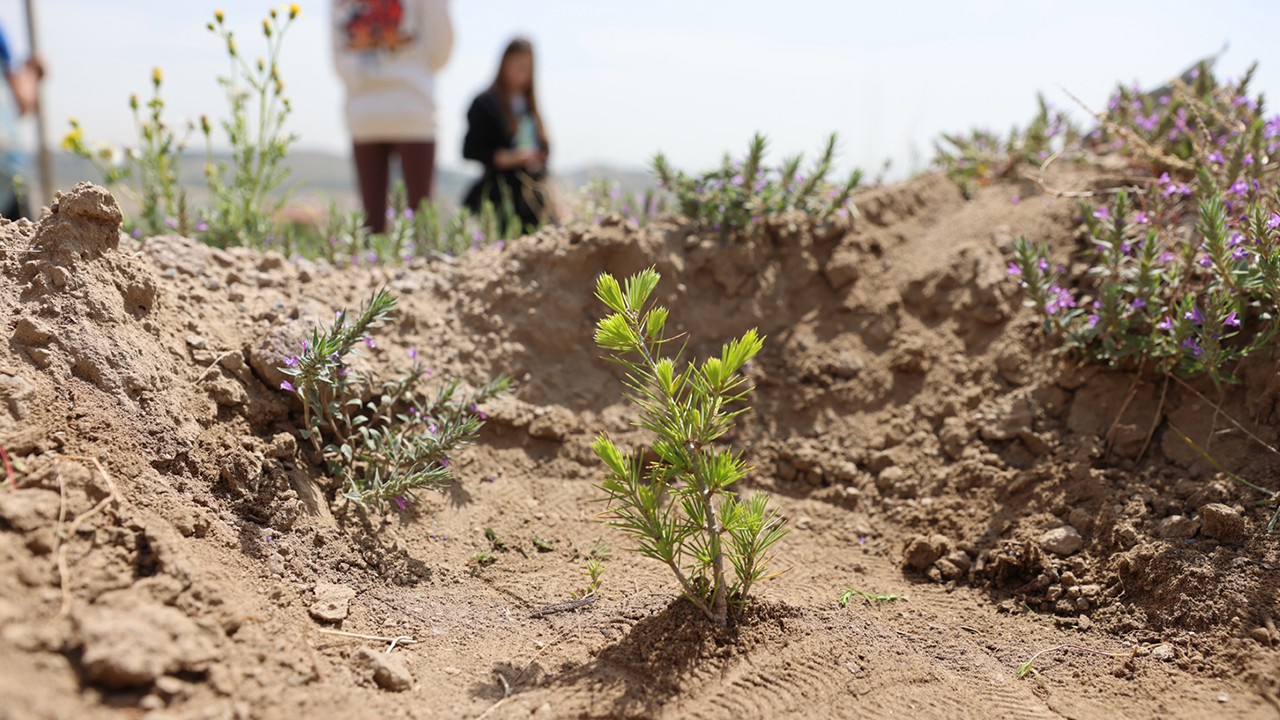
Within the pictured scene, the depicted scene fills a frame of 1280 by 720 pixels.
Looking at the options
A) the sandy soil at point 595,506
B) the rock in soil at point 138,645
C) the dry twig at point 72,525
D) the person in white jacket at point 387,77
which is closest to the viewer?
the rock in soil at point 138,645

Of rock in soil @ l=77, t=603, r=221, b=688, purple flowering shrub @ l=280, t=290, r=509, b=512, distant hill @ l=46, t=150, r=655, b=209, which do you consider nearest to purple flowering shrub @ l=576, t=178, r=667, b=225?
distant hill @ l=46, t=150, r=655, b=209

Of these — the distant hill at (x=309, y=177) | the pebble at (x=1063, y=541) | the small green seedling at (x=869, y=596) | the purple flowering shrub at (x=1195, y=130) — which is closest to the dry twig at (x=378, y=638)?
the small green seedling at (x=869, y=596)

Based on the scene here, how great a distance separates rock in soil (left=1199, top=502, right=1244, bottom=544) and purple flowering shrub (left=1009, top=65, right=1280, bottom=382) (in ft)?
1.58

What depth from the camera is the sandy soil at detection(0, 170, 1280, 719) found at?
2.04m

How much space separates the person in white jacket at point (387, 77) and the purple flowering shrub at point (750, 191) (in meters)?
→ 2.83

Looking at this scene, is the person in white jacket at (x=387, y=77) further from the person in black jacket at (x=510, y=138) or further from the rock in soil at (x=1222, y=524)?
the rock in soil at (x=1222, y=524)

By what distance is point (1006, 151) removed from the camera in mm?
4789

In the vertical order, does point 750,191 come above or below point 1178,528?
above

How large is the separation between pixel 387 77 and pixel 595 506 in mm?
4191

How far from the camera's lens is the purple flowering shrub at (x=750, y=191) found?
4031mm

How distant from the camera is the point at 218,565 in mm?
2250

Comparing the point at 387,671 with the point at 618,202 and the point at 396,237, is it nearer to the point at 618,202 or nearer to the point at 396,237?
the point at 396,237

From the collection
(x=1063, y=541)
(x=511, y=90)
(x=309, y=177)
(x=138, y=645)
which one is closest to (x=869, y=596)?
(x=1063, y=541)

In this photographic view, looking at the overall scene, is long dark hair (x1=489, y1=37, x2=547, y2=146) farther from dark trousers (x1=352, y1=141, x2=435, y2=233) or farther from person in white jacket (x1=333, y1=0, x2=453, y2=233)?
dark trousers (x1=352, y1=141, x2=435, y2=233)
